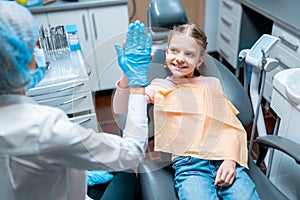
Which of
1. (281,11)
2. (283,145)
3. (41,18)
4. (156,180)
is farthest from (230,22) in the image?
(156,180)

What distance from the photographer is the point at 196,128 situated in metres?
1.29

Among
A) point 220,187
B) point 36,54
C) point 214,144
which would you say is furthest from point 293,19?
point 36,54

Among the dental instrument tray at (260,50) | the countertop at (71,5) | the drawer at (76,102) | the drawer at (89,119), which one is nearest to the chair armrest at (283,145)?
the dental instrument tray at (260,50)

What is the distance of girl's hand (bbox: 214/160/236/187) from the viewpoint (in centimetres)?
118

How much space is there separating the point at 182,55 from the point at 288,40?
110 cm

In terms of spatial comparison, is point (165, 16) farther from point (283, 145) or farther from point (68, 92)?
point (283, 145)

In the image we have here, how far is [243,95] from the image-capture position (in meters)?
1.46

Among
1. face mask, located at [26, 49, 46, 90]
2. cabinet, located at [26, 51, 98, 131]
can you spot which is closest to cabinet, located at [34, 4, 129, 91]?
cabinet, located at [26, 51, 98, 131]

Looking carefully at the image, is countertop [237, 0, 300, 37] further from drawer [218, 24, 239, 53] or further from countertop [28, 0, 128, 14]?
countertop [28, 0, 128, 14]

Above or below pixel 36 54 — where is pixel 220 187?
below

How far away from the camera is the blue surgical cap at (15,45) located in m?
0.62

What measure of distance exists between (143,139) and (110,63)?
1.80 ft

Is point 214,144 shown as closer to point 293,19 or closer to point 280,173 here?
point 280,173

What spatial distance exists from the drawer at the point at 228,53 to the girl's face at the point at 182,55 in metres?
1.65
